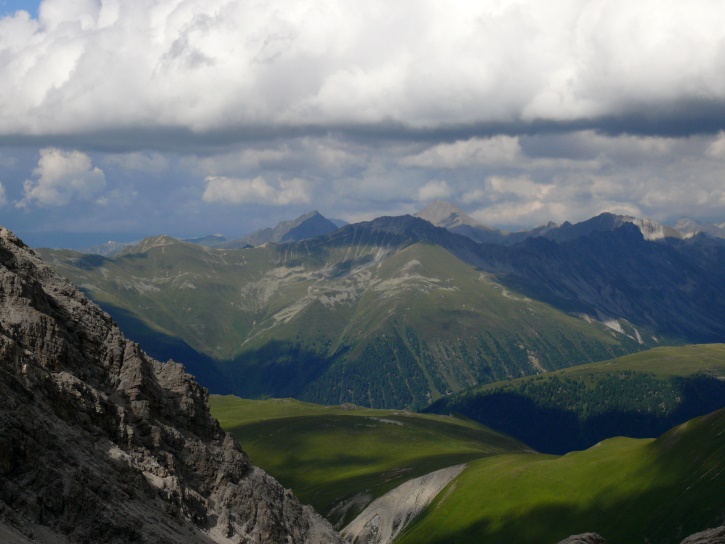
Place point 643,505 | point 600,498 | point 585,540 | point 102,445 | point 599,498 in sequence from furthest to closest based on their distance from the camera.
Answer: point 599,498 < point 600,498 < point 643,505 < point 102,445 < point 585,540

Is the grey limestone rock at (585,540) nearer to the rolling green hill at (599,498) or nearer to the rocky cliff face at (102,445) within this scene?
the rocky cliff face at (102,445)

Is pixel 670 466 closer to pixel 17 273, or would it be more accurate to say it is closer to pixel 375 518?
pixel 375 518

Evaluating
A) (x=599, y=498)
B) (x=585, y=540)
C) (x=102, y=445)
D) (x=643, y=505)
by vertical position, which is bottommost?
(x=599, y=498)

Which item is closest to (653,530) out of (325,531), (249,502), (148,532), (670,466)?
(670,466)

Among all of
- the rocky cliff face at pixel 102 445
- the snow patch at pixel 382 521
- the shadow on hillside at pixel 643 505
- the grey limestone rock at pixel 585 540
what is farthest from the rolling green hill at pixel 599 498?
the grey limestone rock at pixel 585 540

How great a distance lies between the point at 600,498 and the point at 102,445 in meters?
137

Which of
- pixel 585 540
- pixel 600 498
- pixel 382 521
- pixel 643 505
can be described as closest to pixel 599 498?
pixel 600 498

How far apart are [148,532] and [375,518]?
14222 centimetres

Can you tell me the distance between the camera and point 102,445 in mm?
67000

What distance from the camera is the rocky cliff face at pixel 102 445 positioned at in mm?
54062

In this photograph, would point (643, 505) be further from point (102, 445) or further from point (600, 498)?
point (102, 445)

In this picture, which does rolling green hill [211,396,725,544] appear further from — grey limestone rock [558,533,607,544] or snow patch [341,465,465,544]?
Result: grey limestone rock [558,533,607,544]

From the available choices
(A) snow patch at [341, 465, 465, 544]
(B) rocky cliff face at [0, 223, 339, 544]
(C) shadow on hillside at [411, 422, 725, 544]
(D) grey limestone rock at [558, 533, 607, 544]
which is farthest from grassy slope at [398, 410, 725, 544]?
(D) grey limestone rock at [558, 533, 607, 544]

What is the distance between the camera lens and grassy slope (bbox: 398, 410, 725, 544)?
6181 inches
